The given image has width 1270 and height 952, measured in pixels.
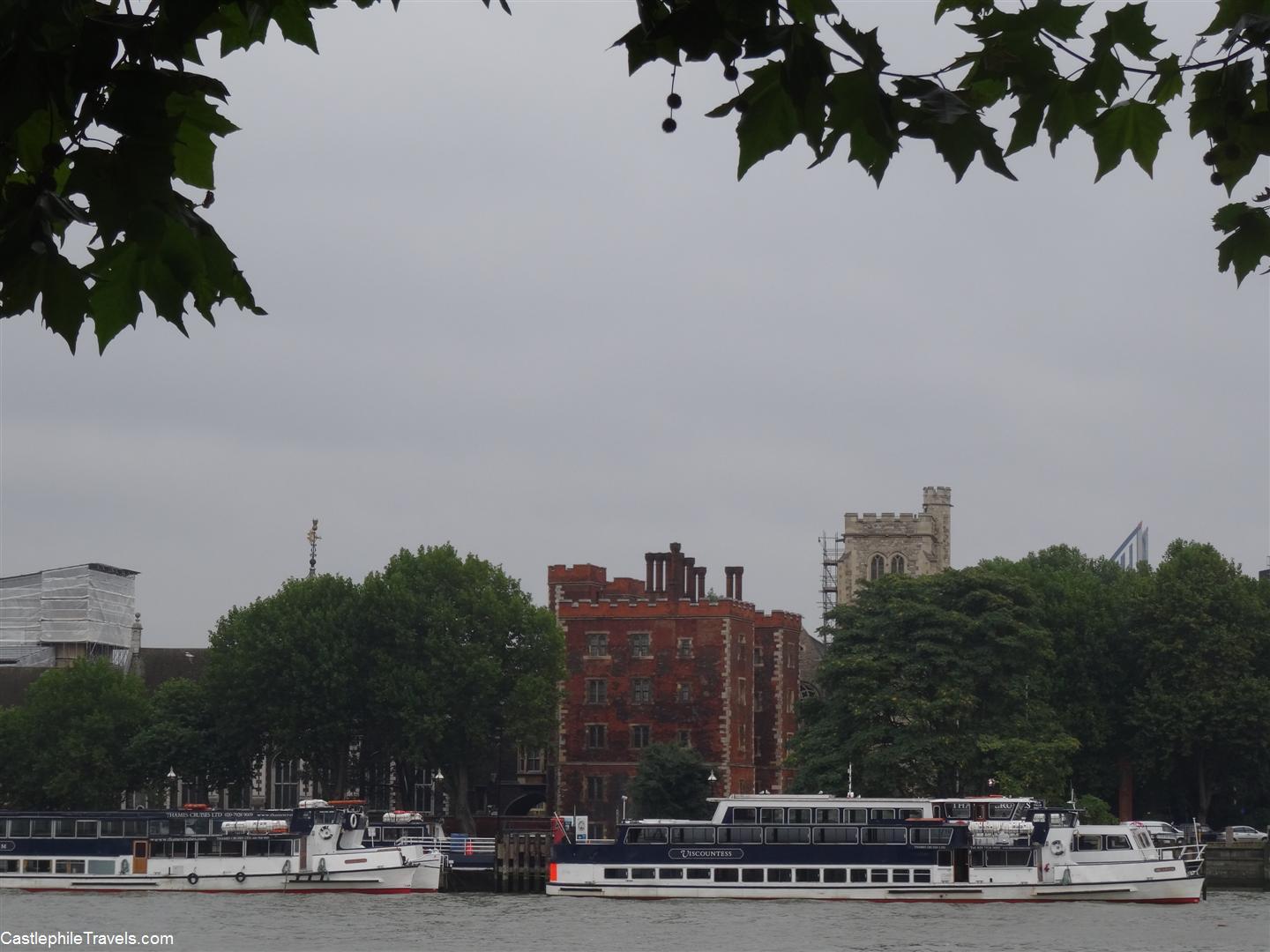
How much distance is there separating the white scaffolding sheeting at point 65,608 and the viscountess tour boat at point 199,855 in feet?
152

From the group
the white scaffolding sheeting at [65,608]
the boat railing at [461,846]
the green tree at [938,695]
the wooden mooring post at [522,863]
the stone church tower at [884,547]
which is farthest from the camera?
the stone church tower at [884,547]

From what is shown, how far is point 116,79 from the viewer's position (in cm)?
475

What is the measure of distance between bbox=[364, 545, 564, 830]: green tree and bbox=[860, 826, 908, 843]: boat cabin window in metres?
26.1

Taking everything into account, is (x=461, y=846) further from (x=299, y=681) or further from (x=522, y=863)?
(x=299, y=681)

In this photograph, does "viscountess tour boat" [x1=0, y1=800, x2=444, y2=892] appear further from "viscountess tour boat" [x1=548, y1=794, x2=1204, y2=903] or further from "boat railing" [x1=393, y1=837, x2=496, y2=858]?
"viscountess tour boat" [x1=548, y1=794, x2=1204, y2=903]

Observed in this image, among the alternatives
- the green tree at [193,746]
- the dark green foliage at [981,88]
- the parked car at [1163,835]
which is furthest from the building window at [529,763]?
the dark green foliage at [981,88]

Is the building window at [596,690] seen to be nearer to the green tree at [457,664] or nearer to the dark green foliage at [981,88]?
the green tree at [457,664]

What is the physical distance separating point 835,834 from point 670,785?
22.2 metres

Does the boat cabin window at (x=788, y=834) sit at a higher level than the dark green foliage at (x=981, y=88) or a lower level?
lower

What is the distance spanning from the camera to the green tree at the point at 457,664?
85000 millimetres

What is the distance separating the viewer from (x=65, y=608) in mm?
114875

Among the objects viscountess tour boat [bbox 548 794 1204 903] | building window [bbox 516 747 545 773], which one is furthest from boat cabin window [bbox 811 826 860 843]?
building window [bbox 516 747 545 773]

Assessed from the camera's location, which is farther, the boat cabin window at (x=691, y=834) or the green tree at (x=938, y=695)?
the green tree at (x=938, y=695)

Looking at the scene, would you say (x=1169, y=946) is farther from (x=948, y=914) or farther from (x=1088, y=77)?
(x=1088, y=77)
